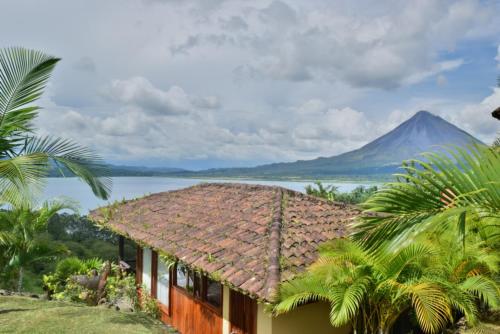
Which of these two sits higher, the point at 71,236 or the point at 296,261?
the point at 296,261

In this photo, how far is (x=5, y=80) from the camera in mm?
7723

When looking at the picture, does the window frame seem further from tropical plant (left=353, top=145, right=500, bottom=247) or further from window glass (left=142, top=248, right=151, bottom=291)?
tropical plant (left=353, top=145, right=500, bottom=247)

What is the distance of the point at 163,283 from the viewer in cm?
1107

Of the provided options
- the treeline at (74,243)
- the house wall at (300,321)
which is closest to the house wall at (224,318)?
the house wall at (300,321)

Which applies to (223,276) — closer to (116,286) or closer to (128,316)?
(128,316)

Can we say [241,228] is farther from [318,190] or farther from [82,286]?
[318,190]

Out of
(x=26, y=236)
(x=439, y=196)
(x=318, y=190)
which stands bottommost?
(x=26, y=236)

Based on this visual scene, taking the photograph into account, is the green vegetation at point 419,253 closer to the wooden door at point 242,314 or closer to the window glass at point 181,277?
the wooden door at point 242,314

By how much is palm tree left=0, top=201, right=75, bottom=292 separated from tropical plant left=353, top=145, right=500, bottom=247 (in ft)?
40.9

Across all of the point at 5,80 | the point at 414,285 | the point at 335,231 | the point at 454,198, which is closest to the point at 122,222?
the point at 5,80

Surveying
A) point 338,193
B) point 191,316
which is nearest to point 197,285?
point 191,316

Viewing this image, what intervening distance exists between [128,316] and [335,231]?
19.5 ft

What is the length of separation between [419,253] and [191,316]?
569 cm

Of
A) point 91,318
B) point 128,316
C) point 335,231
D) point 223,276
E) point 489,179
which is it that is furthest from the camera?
point 128,316
